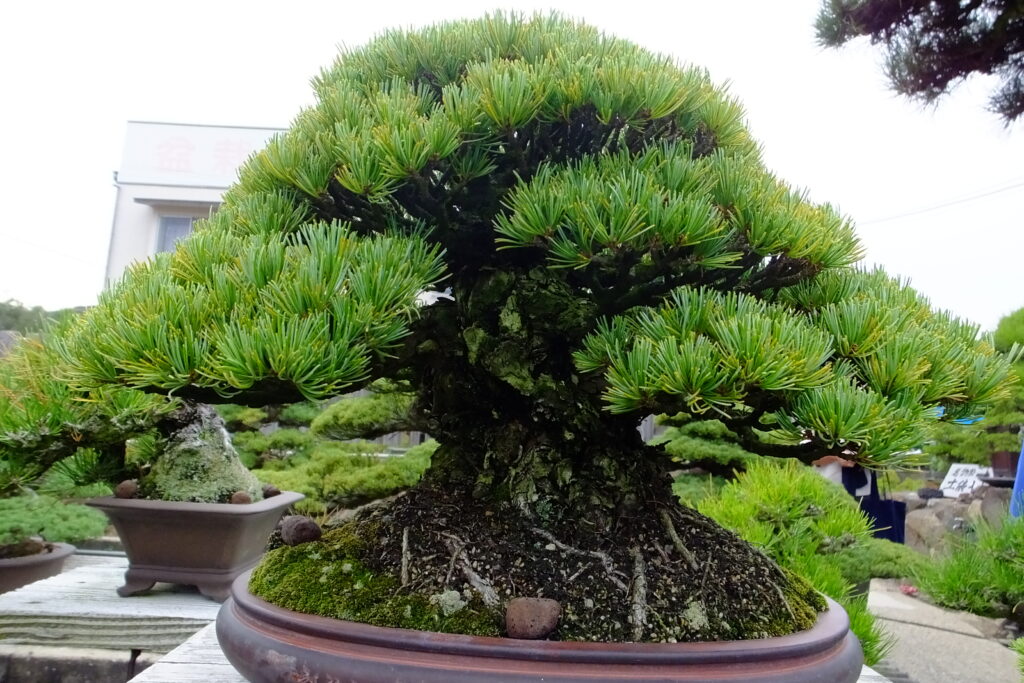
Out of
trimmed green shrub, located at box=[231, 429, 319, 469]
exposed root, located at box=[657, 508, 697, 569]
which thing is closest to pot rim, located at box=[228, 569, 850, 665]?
exposed root, located at box=[657, 508, 697, 569]

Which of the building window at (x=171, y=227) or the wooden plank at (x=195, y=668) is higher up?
the building window at (x=171, y=227)

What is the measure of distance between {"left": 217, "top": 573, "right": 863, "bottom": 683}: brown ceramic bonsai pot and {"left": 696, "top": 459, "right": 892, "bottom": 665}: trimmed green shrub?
3.57 ft

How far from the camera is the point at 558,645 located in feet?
1.86

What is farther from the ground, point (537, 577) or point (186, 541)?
point (537, 577)

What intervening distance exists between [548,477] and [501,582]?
142mm

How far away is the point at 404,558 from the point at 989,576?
166 centimetres

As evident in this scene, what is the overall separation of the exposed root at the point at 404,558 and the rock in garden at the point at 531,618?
0.44ft

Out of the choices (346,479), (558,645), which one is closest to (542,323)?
(558,645)

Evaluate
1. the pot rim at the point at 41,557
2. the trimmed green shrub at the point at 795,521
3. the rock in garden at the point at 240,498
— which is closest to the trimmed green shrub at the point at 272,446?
the pot rim at the point at 41,557

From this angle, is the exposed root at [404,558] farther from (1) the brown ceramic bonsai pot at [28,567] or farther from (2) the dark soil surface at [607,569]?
(1) the brown ceramic bonsai pot at [28,567]

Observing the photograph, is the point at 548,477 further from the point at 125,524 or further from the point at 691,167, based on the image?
the point at 125,524

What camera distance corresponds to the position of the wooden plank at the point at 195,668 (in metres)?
0.73

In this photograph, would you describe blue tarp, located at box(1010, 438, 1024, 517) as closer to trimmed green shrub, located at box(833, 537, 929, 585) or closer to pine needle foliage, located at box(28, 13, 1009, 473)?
trimmed green shrub, located at box(833, 537, 929, 585)

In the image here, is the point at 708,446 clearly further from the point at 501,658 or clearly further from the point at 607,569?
the point at 501,658
